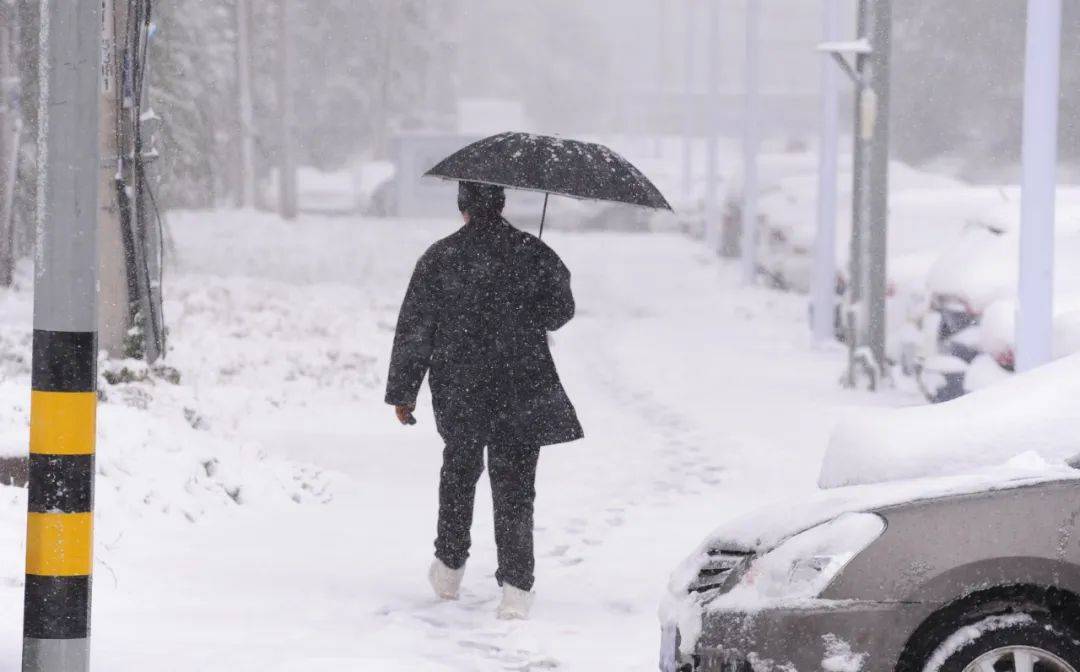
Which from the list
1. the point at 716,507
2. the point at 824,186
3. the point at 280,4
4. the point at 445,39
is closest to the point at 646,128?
the point at 445,39

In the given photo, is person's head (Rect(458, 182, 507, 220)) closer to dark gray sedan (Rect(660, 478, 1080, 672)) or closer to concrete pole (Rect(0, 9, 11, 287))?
dark gray sedan (Rect(660, 478, 1080, 672))

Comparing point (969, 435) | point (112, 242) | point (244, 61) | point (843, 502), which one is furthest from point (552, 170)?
point (244, 61)

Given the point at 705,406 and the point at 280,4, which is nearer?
the point at 705,406

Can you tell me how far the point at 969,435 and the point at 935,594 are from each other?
92cm

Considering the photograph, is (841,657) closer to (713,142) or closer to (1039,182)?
(1039,182)

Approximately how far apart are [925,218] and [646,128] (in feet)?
287

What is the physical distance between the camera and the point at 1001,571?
443 cm

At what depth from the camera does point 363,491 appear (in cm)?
1010

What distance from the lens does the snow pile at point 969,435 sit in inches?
202

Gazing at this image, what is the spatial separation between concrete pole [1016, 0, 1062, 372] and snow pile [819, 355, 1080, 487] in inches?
158

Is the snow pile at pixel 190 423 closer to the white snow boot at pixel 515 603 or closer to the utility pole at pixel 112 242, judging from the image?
the utility pole at pixel 112 242

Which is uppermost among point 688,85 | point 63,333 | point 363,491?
point 688,85

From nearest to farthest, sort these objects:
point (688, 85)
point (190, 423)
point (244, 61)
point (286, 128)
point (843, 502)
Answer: point (843, 502), point (190, 423), point (688, 85), point (244, 61), point (286, 128)

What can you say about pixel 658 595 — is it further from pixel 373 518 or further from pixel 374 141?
pixel 374 141
